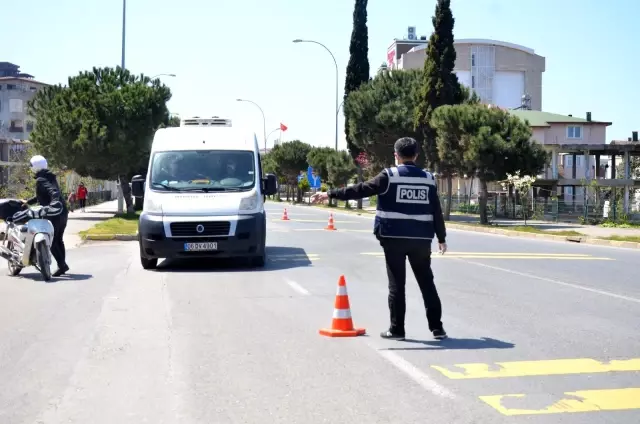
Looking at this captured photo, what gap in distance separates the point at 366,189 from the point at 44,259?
6.98 metres

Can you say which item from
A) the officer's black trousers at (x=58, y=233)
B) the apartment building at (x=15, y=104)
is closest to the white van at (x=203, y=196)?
the officer's black trousers at (x=58, y=233)

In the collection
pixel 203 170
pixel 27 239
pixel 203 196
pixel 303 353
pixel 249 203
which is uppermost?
pixel 203 170

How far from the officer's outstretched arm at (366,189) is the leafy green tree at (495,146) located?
29295 mm

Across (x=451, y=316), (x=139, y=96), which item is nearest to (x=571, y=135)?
(x=139, y=96)

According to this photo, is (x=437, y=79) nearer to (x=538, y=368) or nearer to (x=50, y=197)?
(x=50, y=197)

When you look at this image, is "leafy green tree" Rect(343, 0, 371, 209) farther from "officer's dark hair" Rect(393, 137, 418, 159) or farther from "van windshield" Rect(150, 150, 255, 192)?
"officer's dark hair" Rect(393, 137, 418, 159)

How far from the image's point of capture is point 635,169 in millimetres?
77312

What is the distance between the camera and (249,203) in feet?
49.4

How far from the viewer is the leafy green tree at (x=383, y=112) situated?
52062 mm

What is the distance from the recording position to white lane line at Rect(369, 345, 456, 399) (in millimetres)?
5863

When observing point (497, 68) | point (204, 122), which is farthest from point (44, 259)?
point (497, 68)

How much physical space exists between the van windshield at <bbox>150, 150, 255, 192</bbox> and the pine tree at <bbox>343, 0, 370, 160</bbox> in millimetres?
42936

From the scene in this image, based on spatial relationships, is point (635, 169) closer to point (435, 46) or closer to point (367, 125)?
point (367, 125)

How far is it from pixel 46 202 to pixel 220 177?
3528 mm
